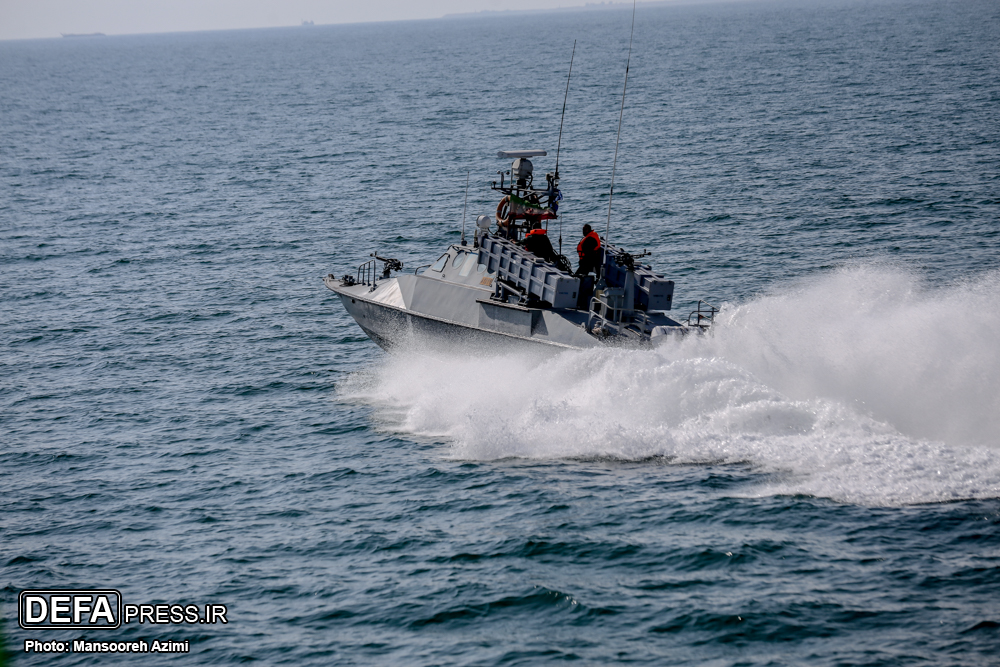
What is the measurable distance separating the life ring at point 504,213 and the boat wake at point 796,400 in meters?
3.44

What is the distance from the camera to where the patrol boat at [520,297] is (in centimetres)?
1866

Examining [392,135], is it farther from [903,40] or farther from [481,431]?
[903,40]

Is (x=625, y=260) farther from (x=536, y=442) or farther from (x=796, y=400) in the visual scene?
(x=796, y=400)

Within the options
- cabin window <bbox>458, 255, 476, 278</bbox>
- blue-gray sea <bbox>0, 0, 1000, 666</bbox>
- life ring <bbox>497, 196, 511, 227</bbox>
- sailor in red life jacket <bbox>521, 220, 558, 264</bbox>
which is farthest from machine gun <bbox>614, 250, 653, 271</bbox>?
cabin window <bbox>458, 255, 476, 278</bbox>

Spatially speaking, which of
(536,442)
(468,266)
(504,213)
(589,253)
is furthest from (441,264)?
(536,442)

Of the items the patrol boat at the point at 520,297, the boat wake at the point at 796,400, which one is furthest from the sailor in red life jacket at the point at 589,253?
the boat wake at the point at 796,400

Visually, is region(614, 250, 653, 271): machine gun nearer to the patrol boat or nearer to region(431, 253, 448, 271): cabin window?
the patrol boat

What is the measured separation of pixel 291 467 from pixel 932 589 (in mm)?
11159

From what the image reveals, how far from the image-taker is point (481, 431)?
17.5 m

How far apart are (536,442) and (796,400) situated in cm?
447

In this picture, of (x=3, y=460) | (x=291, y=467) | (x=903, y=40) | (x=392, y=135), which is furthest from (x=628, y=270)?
(x=903, y=40)

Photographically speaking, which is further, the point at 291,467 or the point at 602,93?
the point at 602,93

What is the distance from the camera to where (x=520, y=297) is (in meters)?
19.7

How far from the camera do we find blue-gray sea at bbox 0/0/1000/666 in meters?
12.4
